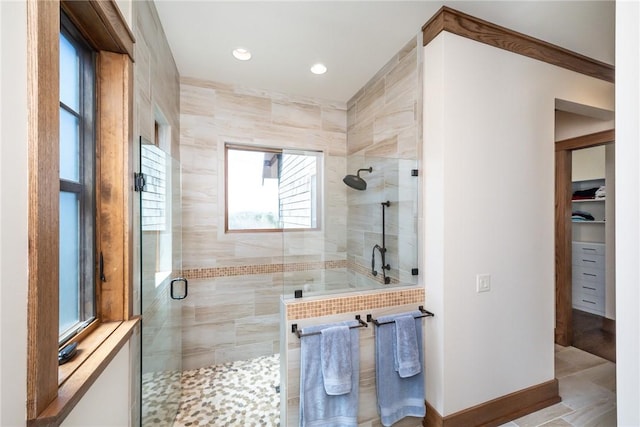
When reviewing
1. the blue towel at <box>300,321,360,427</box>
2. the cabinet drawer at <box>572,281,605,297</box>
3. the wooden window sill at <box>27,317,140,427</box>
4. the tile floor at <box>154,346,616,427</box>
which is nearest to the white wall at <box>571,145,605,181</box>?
the cabinet drawer at <box>572,281,605,297</box>

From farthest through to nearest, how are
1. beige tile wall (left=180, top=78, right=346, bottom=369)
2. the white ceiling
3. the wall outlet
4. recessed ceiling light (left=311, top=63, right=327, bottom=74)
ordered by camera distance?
1. beige tile wall (left=180, top=78, right=346, bottom=369)
2. recessed ceiling light (left=311, top=63, right=327, bottom=74)
3. the wall outlet
4. the white ceiling

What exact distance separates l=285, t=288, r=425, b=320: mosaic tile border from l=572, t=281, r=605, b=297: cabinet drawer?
3.46 metres

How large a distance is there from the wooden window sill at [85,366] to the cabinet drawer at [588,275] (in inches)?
200

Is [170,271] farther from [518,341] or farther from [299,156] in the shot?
[518,341]

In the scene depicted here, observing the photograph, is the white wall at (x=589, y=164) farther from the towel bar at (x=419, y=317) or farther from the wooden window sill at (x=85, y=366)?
the wooden window sill at (x=85, y=366)

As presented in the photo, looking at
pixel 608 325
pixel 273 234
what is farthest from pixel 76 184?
pixel 608 325

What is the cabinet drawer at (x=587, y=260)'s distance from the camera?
3.66 m

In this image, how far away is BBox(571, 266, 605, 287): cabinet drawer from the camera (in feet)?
11.7

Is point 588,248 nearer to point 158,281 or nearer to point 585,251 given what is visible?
point 585,251

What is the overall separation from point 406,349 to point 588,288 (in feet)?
12.5

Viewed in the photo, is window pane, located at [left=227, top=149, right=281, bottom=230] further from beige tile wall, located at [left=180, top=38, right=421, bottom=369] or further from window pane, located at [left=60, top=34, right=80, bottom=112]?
window pane, located at [left=60, top=34, right=80, bottom=112]

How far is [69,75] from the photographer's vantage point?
42.3 inches
